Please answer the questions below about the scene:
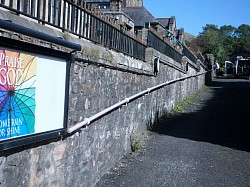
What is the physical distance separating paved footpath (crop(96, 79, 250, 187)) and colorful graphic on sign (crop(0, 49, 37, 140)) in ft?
8.41

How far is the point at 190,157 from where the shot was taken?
7.71m

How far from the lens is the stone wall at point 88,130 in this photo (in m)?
3.79

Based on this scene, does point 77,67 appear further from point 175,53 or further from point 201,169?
point 175,53

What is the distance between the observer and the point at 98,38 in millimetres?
6566

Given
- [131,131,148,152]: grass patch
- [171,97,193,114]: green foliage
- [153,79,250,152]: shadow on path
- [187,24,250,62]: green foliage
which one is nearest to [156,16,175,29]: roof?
[187,24,250,62]: green foliage

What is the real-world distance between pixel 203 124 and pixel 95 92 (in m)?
6.53

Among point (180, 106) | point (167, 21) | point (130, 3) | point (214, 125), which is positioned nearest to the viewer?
point (214, 125)

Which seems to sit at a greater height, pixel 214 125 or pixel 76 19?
pixel 76 19

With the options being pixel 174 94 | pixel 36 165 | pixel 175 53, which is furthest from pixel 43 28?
pixel 175 53

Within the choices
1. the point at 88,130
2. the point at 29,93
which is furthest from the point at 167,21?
the point at 29,93

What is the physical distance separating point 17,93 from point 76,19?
235 centimetres

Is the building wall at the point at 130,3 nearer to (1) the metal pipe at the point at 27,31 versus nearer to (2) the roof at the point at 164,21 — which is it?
(2) the roof at the point at 164,21

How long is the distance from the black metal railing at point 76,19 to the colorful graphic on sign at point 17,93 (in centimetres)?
65

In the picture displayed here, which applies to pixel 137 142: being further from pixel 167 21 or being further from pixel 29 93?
pixel 167 21
